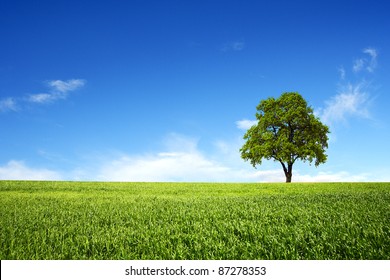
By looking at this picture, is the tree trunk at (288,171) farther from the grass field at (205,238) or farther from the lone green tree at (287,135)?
the grass field at (205,238)

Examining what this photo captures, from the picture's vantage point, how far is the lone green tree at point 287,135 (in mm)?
43031

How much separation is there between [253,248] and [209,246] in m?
0.85

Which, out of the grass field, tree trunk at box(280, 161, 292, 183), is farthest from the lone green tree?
the grass field

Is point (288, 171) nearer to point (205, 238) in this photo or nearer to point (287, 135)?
point (287, 135)

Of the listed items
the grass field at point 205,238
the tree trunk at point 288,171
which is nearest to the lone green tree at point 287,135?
the tree trunk at point 288,171

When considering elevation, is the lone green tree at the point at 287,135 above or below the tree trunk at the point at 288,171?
above

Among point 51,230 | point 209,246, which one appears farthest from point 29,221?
point 209,246

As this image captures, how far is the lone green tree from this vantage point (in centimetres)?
4303

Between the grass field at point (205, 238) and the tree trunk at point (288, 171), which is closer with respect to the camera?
the grass field at point (205, 238)

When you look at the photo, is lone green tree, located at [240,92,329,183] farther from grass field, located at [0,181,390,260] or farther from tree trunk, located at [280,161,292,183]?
grass field, located at [0,181,390,260]

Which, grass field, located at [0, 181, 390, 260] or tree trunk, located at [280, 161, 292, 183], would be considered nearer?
grass field, located at [0, 181, 390, 260]
